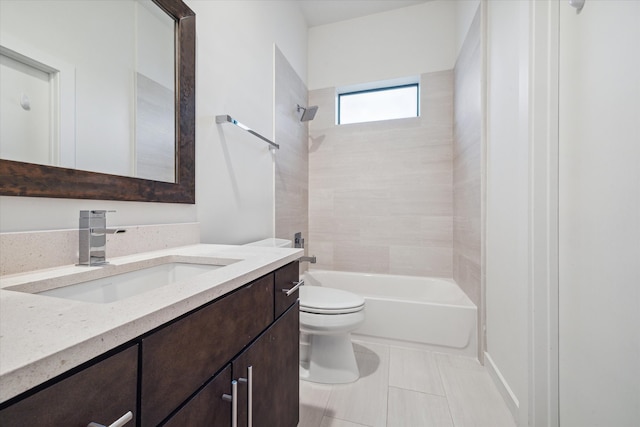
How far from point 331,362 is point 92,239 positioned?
4.17 ft

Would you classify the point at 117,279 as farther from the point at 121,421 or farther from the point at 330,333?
the point at 330,333

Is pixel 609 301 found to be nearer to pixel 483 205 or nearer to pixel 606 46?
pixel 606 46

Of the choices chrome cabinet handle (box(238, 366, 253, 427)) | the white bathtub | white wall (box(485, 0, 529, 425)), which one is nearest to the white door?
white wall (box(485, 0, 529, 425))

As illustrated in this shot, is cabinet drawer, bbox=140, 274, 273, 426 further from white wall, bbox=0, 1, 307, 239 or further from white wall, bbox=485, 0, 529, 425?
white wall, bbox=485, 0, 529, 425

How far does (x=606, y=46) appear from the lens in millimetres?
764

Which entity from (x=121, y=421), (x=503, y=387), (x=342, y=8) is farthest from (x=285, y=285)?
(x=342, y=8)

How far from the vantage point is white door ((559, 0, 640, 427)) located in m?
0.69

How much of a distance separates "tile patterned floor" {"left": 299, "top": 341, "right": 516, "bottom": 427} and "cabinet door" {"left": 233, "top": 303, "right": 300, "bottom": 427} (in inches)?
15.8

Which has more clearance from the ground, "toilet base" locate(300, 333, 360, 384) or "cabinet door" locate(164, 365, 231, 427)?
"cabinet door" locate(164, 365, 231, 427)

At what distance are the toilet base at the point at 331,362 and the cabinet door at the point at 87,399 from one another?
4.13 feet

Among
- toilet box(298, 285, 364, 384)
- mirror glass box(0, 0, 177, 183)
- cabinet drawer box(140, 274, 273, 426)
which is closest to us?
cabinet drawer box(140, 274, 273, 426)

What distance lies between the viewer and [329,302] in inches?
57.7

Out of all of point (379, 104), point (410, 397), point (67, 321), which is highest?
point (379, 104)

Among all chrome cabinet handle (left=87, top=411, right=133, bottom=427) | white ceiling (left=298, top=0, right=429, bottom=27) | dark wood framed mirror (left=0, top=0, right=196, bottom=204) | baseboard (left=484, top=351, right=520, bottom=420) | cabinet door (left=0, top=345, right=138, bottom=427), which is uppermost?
white ceiling (left=298, top=0, right=429, bottom=27)
